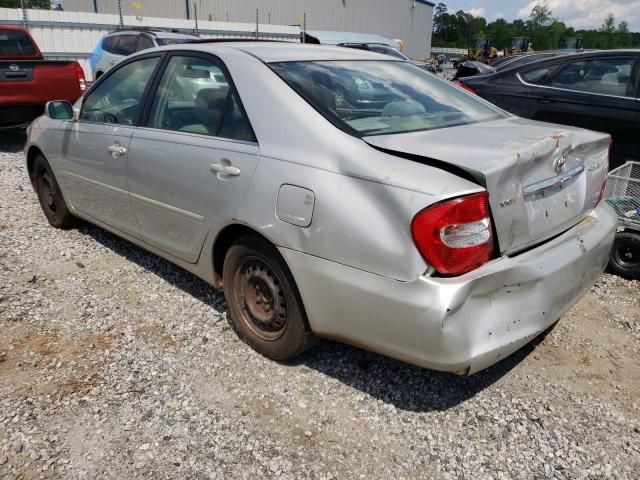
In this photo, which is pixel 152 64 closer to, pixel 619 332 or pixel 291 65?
pixel 291 65

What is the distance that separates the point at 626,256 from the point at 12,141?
9.26 metres

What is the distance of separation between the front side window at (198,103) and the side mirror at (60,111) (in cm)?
119

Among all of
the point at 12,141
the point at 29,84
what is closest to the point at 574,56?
the point at 29,84

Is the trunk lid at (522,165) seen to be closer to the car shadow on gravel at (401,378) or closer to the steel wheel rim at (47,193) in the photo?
the car shadow on gravel at (401,378)

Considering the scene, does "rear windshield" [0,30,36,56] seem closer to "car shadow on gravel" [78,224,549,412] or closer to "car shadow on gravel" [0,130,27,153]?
"car shadow on gravel" [0,130,27,153]

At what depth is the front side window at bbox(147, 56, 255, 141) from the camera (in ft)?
9.34

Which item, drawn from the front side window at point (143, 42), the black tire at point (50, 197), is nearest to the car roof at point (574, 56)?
the black tire at point (50, 197)

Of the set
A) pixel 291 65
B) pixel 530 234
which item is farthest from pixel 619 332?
pixel 291 65

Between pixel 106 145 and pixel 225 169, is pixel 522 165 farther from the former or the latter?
pixel 106 145

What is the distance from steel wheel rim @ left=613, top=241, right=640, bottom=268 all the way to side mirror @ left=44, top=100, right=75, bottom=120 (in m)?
4.38

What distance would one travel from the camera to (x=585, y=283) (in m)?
2.65

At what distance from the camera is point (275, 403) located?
102 inches

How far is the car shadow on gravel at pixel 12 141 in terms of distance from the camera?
27.4ft

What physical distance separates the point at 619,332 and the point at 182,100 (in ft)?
10.1
